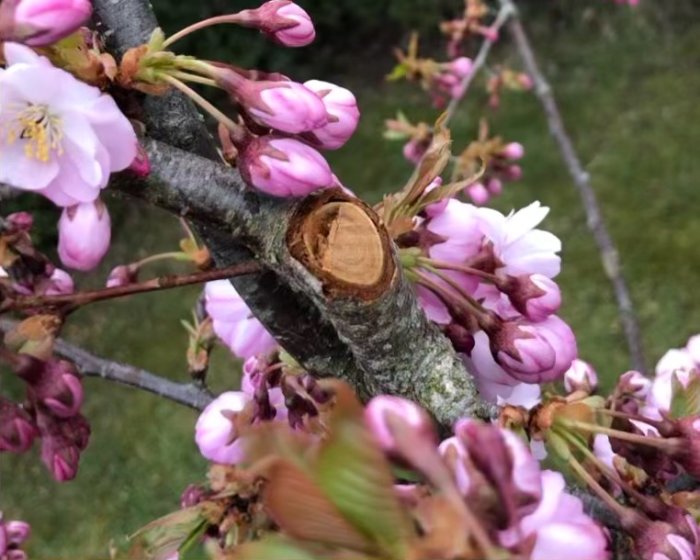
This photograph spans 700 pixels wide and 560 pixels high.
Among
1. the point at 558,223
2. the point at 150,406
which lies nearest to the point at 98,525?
the point at 150,406

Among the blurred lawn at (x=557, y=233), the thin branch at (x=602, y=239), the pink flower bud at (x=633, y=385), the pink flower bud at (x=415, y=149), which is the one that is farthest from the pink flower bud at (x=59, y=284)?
the blurred lawn at (x=557, y=233)

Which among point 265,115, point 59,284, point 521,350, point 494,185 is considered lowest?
point 494,185

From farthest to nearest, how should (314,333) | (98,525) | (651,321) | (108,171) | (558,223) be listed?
(558,223), (651,321), (98,525), (314,333), (108,171)

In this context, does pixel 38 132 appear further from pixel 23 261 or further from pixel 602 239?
pixel 602 239

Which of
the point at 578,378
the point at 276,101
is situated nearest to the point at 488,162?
the point at 578,378

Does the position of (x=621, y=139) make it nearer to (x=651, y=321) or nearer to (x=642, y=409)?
(x=651, y=321)

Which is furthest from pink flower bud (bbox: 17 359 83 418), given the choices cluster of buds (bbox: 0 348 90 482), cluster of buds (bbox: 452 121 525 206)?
cluster of buds (bbox: 452 121 525 206)
